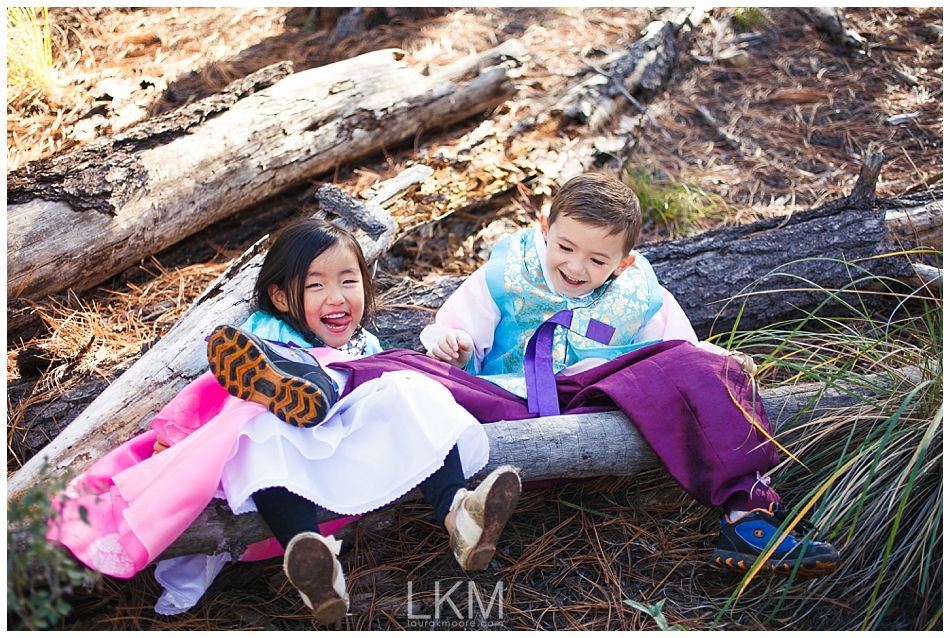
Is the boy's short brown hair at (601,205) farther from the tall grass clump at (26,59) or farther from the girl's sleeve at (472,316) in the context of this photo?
the tall grass clump at (26,59)

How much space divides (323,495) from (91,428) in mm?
866

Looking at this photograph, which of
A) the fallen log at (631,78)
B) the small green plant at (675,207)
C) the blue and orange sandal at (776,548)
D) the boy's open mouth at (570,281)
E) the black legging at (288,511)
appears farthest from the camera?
the fallen log at (631,78)

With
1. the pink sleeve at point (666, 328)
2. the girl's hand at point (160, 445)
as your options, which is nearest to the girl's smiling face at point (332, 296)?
the girl's hand at point (160, 445)

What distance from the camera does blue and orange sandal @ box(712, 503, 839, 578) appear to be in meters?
2.04

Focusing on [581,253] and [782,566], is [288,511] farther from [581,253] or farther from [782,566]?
[782,566]

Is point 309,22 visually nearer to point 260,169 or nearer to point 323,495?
point 260,169

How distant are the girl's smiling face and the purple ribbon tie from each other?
24.8 inches

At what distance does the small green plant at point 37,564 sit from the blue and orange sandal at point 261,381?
466 mm

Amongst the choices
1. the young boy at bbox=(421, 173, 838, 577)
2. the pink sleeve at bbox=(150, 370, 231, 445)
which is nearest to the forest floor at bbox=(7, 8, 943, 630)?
the young boy at bbox=(421, 173, 838, 577)

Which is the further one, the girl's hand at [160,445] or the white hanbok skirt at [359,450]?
the girl's hand at [160,445]

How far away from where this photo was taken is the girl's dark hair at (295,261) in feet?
8.07

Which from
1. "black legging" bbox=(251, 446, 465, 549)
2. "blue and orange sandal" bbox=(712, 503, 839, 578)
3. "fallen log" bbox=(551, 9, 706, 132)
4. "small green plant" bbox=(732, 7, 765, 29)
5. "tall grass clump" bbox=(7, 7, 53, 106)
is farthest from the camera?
"small green plant" bbox=(732, 7, 765, 29)

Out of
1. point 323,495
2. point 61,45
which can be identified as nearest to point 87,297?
point 323,495

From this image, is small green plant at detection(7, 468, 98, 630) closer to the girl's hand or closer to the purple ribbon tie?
the girl's hand
